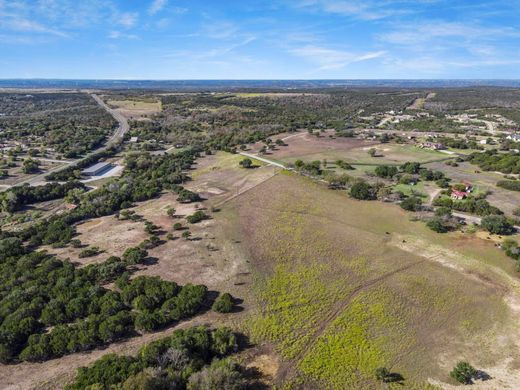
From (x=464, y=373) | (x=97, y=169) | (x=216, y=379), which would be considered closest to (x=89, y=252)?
(x=216, y=379)

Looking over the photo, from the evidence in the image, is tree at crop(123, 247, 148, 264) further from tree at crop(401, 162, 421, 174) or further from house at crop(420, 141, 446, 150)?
house at crop(420, 141, 446, 150)

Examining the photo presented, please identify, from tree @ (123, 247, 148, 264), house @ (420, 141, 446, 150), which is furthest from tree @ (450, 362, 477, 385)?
house @ (420, 141, 446, 150)

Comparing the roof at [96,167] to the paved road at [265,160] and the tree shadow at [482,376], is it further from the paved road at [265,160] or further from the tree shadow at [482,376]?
the tree shadow at [482,376]

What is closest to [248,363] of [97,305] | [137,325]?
[137,325]

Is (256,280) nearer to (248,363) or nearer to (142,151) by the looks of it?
(248,363)

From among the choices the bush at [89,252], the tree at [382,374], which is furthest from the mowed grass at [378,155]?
the tree at [382,374]

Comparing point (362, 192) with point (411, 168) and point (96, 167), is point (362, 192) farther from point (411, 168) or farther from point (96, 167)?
point (96, 167)
